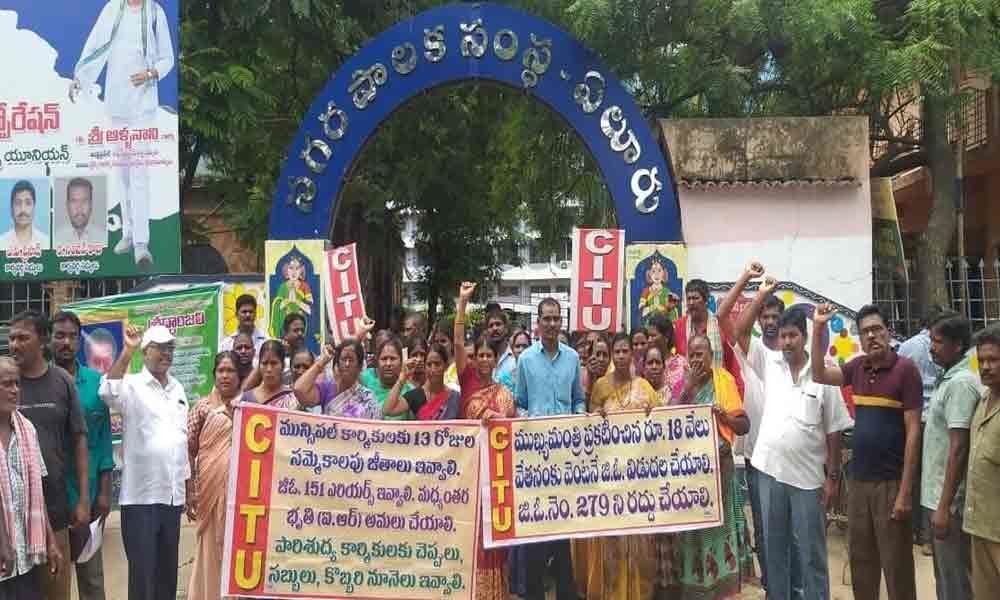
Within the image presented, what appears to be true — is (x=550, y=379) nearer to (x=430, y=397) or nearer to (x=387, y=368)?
(x=430, y=397)

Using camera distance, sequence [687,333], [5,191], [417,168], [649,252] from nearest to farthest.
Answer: [687,333] → [649,252] → [5,191] → [417,168]

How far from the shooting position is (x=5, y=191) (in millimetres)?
11164

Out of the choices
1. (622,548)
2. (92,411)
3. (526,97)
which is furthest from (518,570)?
(526,97)

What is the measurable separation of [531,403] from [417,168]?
999cm

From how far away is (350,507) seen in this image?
218 inches

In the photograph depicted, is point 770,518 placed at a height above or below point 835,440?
below

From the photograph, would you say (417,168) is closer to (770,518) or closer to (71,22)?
(71,22)

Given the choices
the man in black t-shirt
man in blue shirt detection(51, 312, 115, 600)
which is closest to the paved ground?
man in blue shirt detection(51, 312, 115, 600)

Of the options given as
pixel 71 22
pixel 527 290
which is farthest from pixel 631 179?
pixel 527 290

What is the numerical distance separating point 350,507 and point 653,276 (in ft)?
15.0

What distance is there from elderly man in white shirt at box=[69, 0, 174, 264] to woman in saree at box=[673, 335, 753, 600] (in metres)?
7.23

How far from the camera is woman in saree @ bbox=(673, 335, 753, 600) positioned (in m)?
5.77

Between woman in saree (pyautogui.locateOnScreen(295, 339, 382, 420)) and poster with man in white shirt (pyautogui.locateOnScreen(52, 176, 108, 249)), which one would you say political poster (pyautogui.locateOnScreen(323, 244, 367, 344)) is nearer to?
woman in saree (pyautogui.locateOnScreen(295, 339, 382, 420))

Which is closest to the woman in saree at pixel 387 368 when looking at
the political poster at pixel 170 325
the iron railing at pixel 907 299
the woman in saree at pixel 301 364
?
the woman in saree at pixel 301 364
